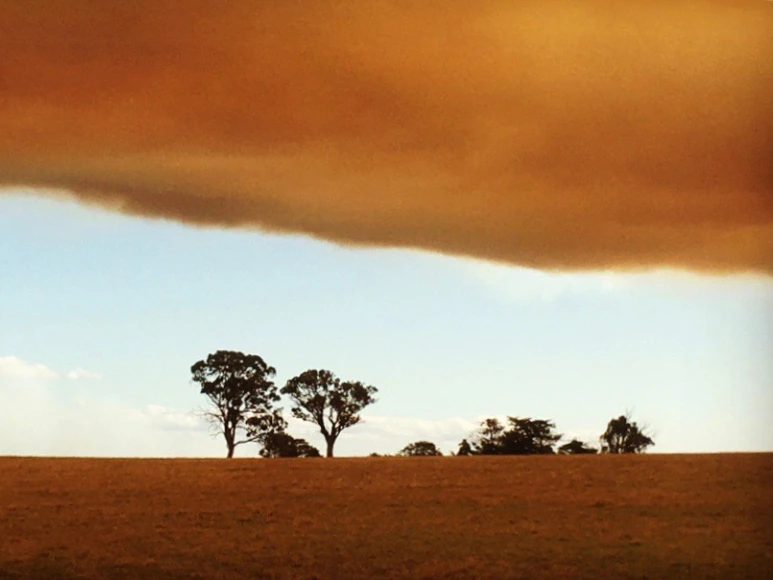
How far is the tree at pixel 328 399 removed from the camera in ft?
28.3

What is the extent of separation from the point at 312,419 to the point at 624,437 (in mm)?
3230

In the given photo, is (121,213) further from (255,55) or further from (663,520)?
(663,520)

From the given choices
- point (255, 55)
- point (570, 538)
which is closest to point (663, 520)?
point (570, 538)

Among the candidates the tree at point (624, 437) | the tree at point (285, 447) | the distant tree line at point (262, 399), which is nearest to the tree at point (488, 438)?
the tree at point (624, 437)

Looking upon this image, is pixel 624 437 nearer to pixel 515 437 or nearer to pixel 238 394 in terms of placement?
pixel 515 437

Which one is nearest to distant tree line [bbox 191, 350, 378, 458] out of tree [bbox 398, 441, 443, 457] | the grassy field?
the grassy field

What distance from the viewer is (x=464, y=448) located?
11.6 m

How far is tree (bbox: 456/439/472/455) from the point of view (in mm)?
10755

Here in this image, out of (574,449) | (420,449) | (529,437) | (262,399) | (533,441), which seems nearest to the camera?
(262,399)

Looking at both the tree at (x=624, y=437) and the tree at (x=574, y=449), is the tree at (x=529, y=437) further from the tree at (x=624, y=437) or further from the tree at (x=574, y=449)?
the tree at (x=624, y=437)

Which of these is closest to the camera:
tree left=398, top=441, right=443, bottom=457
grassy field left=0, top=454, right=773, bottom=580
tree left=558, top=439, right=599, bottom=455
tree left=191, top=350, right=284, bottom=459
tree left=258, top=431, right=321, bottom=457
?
grassy field left=0, top=454, right=773, bottom=580

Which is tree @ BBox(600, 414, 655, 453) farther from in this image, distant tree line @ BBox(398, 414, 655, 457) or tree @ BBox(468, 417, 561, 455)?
tree @ BBox(468, 417, 561, 455)

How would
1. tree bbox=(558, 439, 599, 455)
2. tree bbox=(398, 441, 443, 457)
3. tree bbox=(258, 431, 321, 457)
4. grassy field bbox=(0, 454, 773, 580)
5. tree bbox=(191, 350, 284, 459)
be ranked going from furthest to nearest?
tree bbox=(558, 439, 599, 455)
tree bbox=(258, 431, 321, 457)
tree bbox=(398, 441, 443, 457)
tree bbox=(191, 350, 284, 459)
grassy field bbox=(0, 454, 773, 580)

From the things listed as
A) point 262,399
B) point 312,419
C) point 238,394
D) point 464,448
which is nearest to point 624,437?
point 464,448
